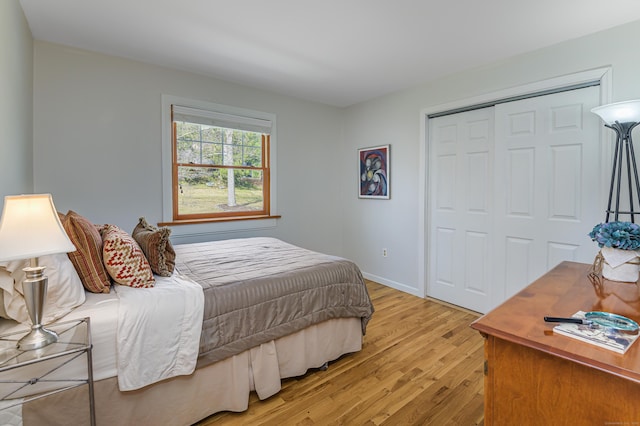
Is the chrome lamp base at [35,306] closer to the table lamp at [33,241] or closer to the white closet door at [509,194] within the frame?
the table lamp at [33,241]

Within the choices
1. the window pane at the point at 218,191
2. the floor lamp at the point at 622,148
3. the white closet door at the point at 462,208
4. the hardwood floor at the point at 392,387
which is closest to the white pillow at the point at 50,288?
the hardwood floor at the point at 392,387

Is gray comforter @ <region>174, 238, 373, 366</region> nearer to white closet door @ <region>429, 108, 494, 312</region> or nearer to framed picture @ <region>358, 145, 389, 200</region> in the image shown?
white closet door @ <region>429, 108, 494, 312</region>

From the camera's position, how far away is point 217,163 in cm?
346

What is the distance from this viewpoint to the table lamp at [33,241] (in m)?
1.08

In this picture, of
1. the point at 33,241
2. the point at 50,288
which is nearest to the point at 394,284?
the point at 50,288

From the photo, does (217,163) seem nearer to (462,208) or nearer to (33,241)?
(33,241)

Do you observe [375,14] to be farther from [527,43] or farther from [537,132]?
[537,132]

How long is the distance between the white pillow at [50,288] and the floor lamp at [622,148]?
3137mm

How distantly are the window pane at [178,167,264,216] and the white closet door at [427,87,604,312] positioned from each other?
2113mm

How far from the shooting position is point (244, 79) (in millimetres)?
3357

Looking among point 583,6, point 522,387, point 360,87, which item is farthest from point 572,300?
point 360,87

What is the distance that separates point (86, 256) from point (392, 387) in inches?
76.6

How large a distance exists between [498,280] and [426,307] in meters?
0.77

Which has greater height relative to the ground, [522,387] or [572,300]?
[572,300]
